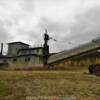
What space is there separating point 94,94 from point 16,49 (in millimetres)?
54433

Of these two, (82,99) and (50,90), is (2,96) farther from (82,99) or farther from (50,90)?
(82,99)

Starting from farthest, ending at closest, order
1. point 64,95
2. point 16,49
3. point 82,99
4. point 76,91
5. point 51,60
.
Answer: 1. point 16,49
2. point 51,60
3. point 76,91
4. point 64,95
5. point 82,99

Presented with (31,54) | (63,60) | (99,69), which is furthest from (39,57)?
(99,69)

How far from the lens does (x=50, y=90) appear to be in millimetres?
10375

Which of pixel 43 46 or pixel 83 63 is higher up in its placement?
pixel 43 46

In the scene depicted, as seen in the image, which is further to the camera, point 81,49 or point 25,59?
point 25,59

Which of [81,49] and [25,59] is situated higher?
[25,59]

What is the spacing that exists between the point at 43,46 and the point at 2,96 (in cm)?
4306

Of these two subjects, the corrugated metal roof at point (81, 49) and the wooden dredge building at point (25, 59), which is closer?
the corrugated metal roof at point (81, 49)

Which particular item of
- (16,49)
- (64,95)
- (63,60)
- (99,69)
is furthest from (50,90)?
(16,49)

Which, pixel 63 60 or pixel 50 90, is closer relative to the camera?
pixel 50 90

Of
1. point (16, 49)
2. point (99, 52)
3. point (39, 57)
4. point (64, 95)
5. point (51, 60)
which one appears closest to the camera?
point (64, 95)

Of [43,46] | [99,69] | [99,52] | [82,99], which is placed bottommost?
[82,99]

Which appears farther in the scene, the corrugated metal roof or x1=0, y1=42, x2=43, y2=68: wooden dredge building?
x1=0, y1=42, x2=43, y2=68: wooden dredge building
